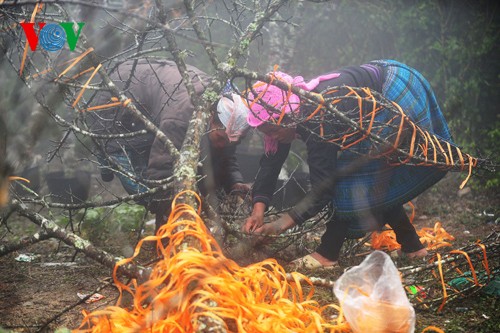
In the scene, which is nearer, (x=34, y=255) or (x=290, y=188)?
(x=34, y=255)

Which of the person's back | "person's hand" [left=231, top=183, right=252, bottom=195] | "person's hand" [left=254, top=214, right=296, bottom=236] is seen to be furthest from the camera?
"person's hand" [left=231, top=183, right=252, bottom=195]

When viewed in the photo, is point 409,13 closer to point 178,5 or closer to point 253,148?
point 253,148

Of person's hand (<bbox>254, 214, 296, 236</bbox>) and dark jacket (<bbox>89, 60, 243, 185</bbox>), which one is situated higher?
dark jacket (<bbox>89, 60, 243, 185</bbox>)

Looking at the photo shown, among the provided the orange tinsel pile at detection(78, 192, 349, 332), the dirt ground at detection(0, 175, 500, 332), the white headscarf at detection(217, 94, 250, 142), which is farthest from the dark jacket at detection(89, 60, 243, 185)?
the orange tinsel pile at detection(78, 192, 349, 332)

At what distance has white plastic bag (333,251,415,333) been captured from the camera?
2.09 metres

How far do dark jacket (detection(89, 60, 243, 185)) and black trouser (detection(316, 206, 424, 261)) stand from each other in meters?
1.12

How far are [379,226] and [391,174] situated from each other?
0.43m

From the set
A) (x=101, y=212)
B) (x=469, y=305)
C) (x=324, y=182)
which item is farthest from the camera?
(x=101, y=212)

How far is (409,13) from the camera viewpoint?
6.32m

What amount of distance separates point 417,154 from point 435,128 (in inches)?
18.2

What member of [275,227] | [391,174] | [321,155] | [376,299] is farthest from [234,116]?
[376,299]

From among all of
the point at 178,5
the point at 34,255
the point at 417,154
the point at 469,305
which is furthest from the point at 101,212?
the point at 469,305

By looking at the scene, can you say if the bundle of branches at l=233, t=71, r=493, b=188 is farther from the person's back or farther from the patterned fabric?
the person's back

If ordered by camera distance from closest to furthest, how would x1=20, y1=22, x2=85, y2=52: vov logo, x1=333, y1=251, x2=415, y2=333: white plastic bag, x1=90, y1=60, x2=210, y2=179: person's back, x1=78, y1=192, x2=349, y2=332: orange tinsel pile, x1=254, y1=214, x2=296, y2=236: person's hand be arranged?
x1=78, y1=192, x2=349, y2=332: orange tinsel pile → x1=333, y1=251, x2=415, y2=333: white plastic bag → x1=20, y1=22, x2=85, y2=52: vov logo → x1=254, y1=214, x2=296, y2=236: person's hand → x1=90, y1=60, x2=210, y2=179: person's back
